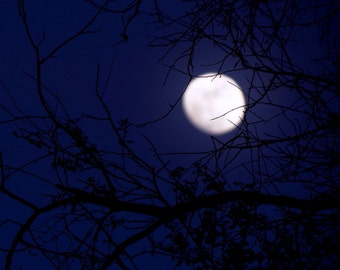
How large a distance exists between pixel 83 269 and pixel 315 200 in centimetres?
182

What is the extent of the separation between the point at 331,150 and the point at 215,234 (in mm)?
1188

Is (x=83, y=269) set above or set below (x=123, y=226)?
below

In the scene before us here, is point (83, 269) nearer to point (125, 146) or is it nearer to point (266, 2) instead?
point (125, 146)

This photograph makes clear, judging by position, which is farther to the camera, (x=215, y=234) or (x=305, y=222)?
(x=215, y=234)

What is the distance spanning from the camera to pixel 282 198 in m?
2.69

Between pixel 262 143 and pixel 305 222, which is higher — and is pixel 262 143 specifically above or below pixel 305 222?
above

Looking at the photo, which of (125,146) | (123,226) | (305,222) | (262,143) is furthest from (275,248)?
(125,146)

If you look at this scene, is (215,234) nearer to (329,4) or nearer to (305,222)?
(305,222)

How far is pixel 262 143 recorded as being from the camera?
256 centimetres

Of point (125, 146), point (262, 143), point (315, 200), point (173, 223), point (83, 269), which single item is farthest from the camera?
point (173, 223)

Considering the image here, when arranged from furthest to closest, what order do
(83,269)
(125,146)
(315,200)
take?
(125,146) → (83,269) → (315,200)

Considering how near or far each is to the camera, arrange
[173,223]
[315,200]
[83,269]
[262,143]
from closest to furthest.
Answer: [262,143] < [315,200] < [83,269] < [173,223]

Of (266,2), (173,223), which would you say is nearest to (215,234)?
(173,223)

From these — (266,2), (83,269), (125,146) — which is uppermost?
(266,2)
